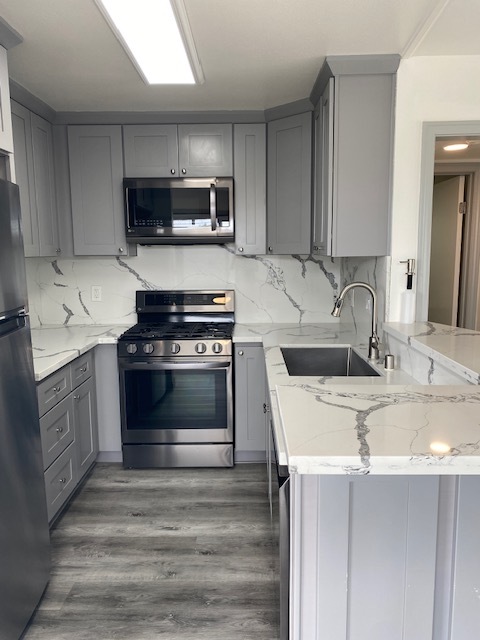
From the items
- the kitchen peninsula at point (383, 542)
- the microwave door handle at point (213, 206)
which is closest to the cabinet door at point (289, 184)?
the microwave door handle at point (213, 206)

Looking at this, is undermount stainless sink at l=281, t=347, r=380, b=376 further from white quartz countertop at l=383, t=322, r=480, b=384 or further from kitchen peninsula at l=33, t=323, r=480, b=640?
kitchen peninsula at l=33, t=323, r=480, b=640

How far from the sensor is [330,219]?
2.43 m

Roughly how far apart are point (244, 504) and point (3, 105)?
231cm

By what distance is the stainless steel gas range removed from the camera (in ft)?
9.69

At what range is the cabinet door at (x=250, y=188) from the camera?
3107 millimetres

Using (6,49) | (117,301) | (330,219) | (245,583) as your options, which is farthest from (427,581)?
(117,301)

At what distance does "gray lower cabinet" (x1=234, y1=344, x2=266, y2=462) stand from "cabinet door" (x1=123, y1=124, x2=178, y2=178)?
1307mm

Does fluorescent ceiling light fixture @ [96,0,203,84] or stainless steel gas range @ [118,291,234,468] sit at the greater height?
fluorescent ceiling light fixture @ [96,0,203,84]

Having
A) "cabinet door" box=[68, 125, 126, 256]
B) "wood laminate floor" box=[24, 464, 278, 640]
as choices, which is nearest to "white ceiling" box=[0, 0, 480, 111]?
"cabinet door" box=[68, 125, 126, 256]

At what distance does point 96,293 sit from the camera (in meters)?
3.53

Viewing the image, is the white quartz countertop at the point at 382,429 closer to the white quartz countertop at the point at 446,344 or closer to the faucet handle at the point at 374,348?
the white quartz countertop at the point at 446,344

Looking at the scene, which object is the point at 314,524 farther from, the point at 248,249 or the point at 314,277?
the point at 314,277

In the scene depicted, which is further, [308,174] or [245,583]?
[308,174]

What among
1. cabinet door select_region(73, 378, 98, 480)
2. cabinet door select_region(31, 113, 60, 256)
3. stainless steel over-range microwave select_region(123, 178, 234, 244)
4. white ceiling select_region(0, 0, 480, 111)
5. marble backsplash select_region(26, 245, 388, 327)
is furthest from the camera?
marble backsplash select_region(26, 245, 388, 327)
